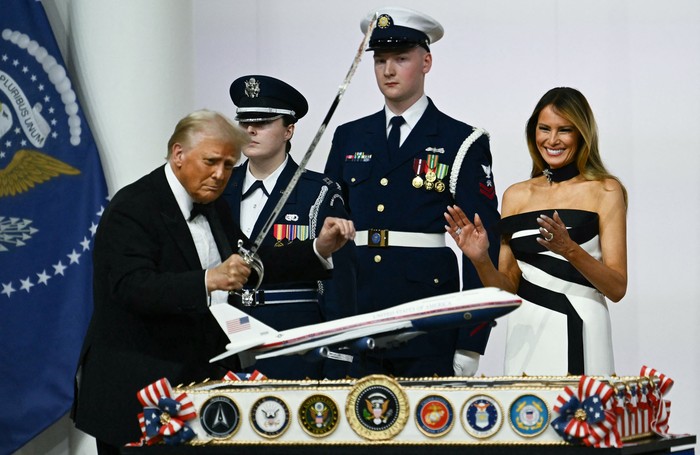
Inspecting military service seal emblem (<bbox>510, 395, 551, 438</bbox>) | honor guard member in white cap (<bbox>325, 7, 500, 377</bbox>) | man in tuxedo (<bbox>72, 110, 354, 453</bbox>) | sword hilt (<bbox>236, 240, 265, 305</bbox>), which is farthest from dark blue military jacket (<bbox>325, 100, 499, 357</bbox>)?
military service seal emblem (<bbox>510, 395, 551, 438</bbox>)

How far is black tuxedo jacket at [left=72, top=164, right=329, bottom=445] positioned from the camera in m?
3.01

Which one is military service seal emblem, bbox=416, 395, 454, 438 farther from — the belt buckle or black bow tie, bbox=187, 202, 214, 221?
the belt buckle

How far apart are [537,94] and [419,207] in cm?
140

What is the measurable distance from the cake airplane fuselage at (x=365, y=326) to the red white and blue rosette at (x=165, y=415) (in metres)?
0.23

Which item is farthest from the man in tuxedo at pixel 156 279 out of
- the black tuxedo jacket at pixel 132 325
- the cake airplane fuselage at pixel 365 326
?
the cake airplane fuselage at pixel 365 326

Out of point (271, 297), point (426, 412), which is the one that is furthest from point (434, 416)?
point (271, 297)

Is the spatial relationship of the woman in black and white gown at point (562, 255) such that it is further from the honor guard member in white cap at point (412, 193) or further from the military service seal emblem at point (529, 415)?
the military service seal emblem at point (529, 415)

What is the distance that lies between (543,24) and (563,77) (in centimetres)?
25

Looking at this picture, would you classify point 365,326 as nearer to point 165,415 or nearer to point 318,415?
point 318,415

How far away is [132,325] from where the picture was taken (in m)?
3.04

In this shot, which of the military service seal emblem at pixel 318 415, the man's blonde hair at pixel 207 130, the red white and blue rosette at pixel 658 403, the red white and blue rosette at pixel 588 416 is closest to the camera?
the red white and blue rosette at pixel 588 416

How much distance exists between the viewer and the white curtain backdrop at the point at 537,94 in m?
5.10

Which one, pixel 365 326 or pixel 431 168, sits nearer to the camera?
pixel 365 326

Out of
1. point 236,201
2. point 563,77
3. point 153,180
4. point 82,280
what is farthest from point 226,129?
point 563,77
